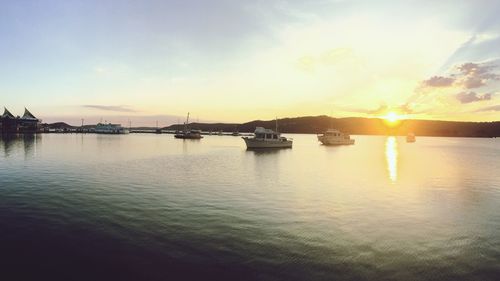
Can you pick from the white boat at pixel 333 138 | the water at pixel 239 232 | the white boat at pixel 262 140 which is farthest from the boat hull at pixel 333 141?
the water at pixel 239 232

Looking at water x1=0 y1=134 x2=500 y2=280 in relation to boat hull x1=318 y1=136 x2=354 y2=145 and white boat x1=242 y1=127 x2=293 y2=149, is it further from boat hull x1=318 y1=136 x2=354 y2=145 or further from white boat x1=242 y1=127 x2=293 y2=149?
boat hull x1=318 y1=136 x2=354 y2=145

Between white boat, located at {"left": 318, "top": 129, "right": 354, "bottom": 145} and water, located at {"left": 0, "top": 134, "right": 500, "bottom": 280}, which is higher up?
white boat, located at {"left": 318, "top": 129, "right": 354, "bottom": 145}

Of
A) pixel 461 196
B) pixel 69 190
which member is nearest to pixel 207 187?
pixel 69 190

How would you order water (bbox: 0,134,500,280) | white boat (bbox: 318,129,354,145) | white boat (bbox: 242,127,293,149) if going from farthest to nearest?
white boat (bbox: 318,129,354,145), white boat (bbox: 242,127,293,149), water (bbox: 0,134,500,280)

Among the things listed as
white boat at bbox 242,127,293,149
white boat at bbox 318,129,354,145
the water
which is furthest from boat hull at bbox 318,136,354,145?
the water

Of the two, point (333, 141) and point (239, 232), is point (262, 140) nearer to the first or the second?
point (333, 141)

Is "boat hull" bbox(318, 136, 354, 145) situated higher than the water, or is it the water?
"boat hull" bbox(318, 136, 354, 145)

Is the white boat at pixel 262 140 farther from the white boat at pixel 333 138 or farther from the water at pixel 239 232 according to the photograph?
the water at pixel 239 232

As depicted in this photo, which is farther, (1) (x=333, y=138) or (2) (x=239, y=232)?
(1) (x=333, y=138)

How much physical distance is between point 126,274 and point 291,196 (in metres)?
22.0

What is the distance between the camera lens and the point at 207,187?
37.8m

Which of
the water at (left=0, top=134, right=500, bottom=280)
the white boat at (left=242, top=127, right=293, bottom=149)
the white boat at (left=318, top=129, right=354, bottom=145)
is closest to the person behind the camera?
the water at (left=0, top=134, right=500, bottom=280)

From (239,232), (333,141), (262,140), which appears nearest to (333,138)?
(333,141)

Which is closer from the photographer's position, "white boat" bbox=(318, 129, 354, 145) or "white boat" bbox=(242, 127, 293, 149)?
"white boat" bbox=(242, 127, 293, 149)
